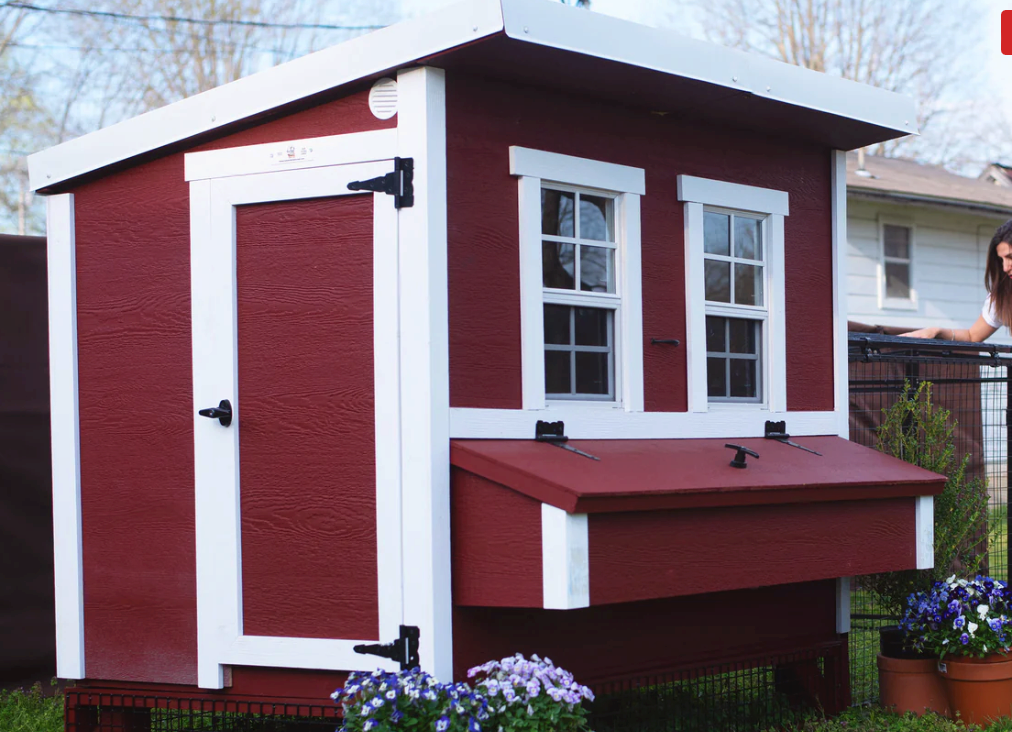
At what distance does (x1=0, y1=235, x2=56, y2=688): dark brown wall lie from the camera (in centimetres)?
552

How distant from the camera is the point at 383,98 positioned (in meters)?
3.94

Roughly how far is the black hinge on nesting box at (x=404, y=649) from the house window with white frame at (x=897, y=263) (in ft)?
38.4

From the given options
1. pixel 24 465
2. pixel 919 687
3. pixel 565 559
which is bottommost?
pixel 919 687

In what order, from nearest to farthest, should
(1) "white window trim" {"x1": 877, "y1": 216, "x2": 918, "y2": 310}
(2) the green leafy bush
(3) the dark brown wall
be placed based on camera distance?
(2) the green leafy bush < (3) the dark brown wall < (1) "white window trim" {"x1": 877, "y1": 216, "x2": 918, "y2": 310}

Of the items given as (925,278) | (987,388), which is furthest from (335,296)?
(925,278)

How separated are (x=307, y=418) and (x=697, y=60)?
6.28ft

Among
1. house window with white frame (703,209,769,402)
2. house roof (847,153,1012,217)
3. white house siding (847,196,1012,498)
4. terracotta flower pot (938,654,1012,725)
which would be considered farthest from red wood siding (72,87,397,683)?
house roof (847,153,1012,217)

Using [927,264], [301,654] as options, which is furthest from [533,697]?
[927,264]

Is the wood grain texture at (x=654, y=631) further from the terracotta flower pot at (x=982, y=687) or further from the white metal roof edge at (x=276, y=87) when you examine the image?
the white metal roof edge at (x=276, y=87)

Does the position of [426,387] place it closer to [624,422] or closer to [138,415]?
[624,422]

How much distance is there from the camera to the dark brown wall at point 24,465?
5516 mm

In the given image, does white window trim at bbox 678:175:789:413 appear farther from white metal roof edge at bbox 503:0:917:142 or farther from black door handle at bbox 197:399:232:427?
black door handle at bbox 197:399:232:427

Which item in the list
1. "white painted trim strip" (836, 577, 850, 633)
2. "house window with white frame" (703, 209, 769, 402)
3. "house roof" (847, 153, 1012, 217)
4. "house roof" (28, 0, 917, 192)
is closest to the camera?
"house roof" (28, 0, 917, 192)

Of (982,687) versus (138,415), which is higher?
(138,415)
